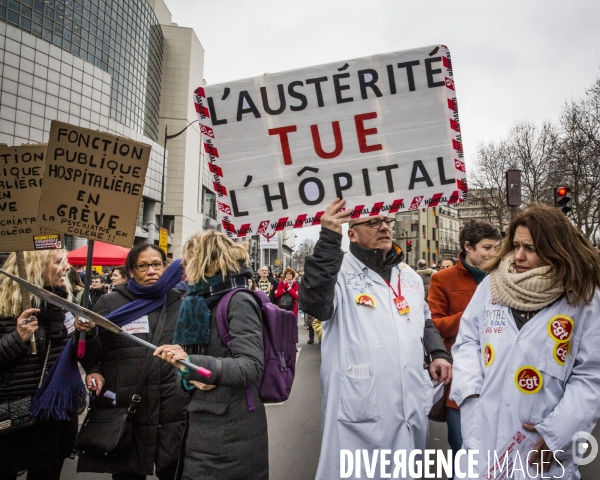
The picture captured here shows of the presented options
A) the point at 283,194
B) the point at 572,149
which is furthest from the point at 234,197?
the point at 572,149

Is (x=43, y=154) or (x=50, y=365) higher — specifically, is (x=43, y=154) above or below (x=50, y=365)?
above

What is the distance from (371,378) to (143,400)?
1.49 meters

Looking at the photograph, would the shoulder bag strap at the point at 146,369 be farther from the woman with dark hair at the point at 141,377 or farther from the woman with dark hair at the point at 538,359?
the woman with dark hair at the point at 538,359

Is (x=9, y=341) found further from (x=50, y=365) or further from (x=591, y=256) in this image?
(x=591, y=256)

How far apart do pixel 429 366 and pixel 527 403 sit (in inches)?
31.5

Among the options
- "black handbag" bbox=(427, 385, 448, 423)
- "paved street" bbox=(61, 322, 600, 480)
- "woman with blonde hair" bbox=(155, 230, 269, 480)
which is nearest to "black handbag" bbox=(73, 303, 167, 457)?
"woman with blonde hair" bbox=(155, 230, 269, 480)

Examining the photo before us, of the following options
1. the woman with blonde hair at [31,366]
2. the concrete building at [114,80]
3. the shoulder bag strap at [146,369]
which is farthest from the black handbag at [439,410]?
the concrete building at [114,80]

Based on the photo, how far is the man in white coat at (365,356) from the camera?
8.01ft

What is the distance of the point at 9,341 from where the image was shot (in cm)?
297

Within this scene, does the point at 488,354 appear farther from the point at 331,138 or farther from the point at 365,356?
the point at 331,138

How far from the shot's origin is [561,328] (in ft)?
6.89

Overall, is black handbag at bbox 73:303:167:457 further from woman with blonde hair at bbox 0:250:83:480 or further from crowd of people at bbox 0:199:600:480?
woman with blonde hair at bbox 0:250:83:480

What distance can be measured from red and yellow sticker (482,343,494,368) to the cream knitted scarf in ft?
0.74

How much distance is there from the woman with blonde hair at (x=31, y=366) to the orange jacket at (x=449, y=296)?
268 centimetres
